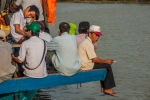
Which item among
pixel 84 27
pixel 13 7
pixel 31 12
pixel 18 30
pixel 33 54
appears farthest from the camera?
pixel 13 7

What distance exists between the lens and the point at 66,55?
25.0ft

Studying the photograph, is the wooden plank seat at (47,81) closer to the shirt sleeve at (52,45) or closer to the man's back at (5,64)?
the man's back at (5,64)

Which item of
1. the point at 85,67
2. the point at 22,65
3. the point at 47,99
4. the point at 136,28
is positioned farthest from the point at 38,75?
the point at 136,28

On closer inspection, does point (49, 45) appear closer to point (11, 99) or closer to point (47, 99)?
point (11, 99)

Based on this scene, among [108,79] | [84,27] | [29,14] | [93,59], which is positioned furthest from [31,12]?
[108,79]

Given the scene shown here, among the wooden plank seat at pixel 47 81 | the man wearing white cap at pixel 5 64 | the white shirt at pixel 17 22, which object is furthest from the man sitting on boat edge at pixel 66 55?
the white shirt at pixel 17 22

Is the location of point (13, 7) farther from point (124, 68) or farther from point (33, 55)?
point (124, 68)

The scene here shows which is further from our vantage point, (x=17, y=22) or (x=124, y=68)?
(x=124, y=68)

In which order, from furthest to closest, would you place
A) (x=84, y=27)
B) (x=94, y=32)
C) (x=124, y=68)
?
(x=124, y=68)
(x=84, y=27)
(x=94, y=32)

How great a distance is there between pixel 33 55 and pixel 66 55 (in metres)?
0.50

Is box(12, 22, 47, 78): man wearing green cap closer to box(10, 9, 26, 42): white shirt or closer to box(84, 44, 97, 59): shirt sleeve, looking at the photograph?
box(84, 44, 97, 59): shirt sleeve

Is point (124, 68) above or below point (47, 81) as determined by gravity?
below

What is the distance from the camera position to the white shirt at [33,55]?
7410 mm

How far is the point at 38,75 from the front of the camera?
7.51 m
